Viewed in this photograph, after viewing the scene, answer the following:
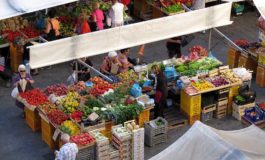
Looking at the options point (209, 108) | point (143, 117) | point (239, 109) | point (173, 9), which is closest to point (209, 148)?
point (143, 117)

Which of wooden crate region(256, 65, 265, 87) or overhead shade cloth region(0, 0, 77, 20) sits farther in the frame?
wooden crate region(256, 65, 265, 87)

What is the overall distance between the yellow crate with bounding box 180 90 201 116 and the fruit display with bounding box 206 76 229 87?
1.98 ft

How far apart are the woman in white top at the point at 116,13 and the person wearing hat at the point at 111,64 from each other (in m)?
2.80

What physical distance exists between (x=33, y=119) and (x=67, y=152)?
2.72 metres

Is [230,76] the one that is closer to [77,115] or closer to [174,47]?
[174,47]

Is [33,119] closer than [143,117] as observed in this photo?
No

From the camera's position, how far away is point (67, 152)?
566 inches

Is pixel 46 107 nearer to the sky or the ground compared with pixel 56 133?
nearer to the sky

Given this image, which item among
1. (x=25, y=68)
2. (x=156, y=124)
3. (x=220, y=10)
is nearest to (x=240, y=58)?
(x=220, y=10)

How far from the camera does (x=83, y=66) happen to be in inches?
709

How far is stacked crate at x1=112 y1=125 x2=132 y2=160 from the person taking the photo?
15.3m

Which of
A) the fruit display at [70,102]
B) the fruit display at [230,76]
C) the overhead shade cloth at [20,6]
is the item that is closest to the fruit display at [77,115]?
the fruit display at [70,102]

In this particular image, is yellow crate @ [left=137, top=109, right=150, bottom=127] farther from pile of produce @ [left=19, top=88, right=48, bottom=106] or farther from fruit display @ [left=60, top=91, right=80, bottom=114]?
pile of produce @ [left=19, top=88, right=48, bottom=106]

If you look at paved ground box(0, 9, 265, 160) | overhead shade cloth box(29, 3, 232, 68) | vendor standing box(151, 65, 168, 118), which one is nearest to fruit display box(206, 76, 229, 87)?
paved ground box(0, 9, 265, 160)
